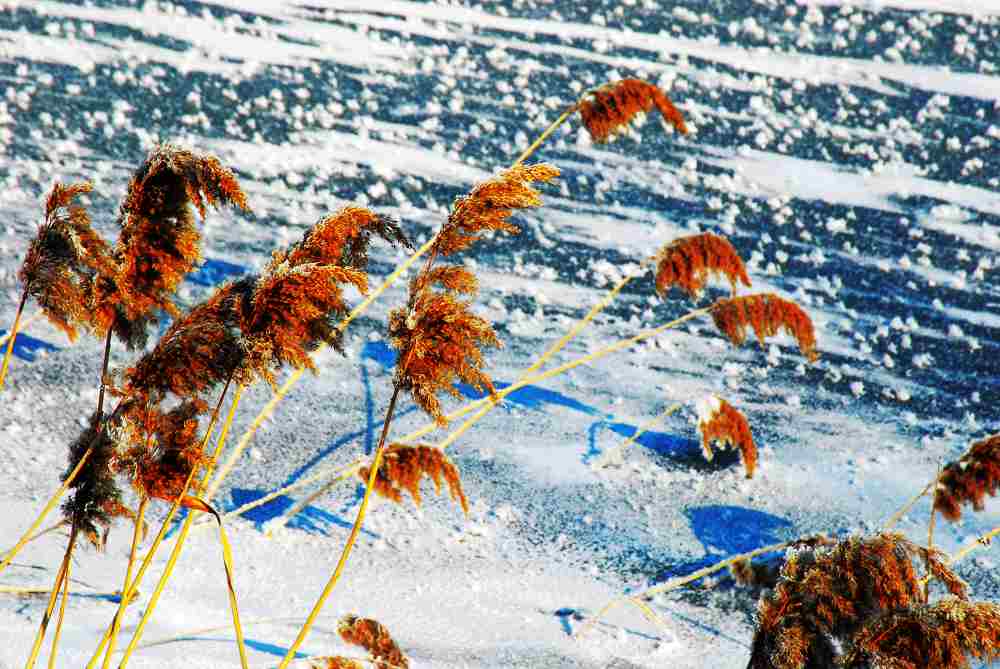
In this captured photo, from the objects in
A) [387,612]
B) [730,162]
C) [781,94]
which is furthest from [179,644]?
[781,94]

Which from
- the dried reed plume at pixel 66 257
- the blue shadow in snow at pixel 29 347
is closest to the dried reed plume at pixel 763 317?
the dried reed plume at pixel 66 257

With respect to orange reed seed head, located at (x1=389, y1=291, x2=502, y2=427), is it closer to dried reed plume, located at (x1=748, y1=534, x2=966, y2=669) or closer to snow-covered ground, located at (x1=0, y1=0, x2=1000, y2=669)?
dried reed plume, located at (x1=748, y1=534, x2=966, y2=669)

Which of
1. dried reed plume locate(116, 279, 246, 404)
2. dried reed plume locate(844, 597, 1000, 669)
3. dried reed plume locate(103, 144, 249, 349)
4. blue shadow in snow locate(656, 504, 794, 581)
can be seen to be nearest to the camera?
dried reed plume locate(844, 597, 1000, 669)

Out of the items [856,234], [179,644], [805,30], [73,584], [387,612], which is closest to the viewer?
[179,644]

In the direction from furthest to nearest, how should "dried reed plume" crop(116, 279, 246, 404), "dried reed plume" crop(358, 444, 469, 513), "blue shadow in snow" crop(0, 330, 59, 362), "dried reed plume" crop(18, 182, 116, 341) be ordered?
"blue shadow in snow" crop(0, 330, 59, 362), "dried reed plume" crop(358, 444, 469, 513), "dried reed plume" crop(18, 182, 116, 341), "dried reed plume" crop(116, 279, 246, 404)

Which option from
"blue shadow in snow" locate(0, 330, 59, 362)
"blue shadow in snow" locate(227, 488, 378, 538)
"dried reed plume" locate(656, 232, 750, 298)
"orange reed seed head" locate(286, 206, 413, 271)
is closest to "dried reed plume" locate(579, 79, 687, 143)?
"dried reed plume" locate(656, 232, 750, 298)

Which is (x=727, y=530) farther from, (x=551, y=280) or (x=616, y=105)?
(x=551, y=280)

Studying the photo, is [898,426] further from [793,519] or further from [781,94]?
[781,94]

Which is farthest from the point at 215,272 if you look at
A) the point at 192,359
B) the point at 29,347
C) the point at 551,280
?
the point at 192,359
